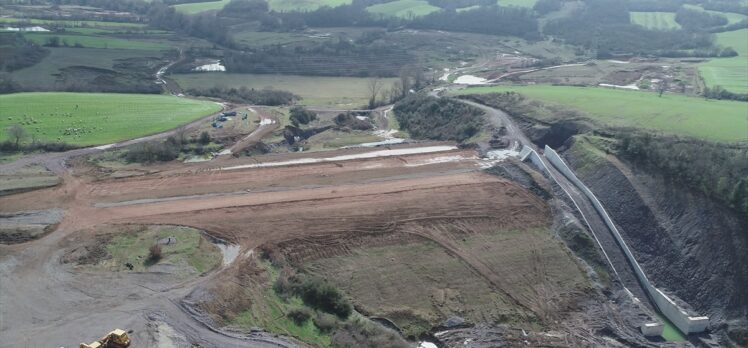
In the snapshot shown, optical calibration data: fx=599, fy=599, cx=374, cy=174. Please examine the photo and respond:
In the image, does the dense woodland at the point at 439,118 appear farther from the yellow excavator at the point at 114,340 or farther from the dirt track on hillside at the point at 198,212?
the yellow excavator at the point at 114,340

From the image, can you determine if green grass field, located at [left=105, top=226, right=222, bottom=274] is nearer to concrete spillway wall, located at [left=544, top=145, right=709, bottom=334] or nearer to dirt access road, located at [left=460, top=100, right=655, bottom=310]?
dirt access road, located at [left=460, top=100, right=655, bottom=310]

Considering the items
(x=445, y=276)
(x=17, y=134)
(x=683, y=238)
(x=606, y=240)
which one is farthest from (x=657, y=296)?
(x=17, y=134)

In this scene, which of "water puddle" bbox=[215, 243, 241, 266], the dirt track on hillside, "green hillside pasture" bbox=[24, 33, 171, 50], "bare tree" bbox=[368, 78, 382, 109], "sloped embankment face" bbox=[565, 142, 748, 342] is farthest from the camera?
"green hillside pasture" bbox=[24, 33, 171, 50]

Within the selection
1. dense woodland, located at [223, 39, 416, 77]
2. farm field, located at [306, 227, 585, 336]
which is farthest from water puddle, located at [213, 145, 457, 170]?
dense woodland, located at [223, 39, 416, 77]

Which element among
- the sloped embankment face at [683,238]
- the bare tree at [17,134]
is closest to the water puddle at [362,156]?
the sloped embankment face at [683,238]

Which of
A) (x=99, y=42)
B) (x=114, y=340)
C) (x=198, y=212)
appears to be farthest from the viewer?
(x=99, y=42)

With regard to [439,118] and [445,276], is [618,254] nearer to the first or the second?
[445,276]
